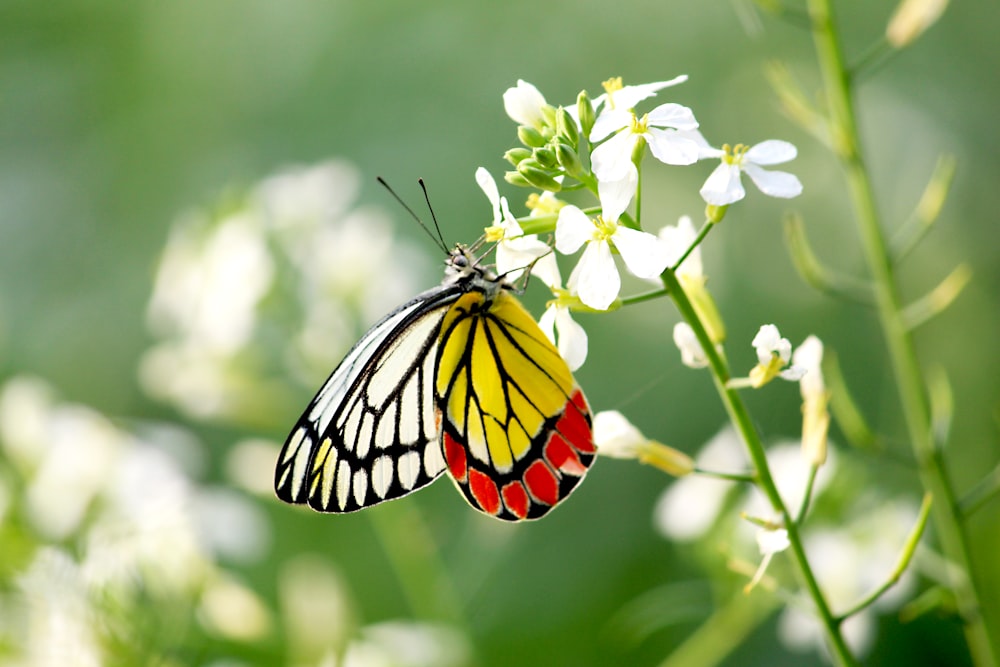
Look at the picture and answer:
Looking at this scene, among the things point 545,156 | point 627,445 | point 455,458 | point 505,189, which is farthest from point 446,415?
point 505,189

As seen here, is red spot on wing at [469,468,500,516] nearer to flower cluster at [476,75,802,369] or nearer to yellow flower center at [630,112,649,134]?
flower cluster at [476,75,802,369]

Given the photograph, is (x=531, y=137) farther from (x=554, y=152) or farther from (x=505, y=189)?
(x=505, y=189)

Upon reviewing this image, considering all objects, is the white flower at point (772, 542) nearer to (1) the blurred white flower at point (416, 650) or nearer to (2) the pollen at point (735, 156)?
(2) the pollen at point (735, 156)

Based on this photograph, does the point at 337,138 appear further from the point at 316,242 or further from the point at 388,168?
the point at 316,242

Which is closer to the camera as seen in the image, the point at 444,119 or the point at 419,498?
the point at 419,498

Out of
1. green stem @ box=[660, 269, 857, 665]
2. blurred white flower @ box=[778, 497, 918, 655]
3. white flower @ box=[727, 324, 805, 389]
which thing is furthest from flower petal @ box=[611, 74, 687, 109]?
blurred white flower @ box=[778, 497, 918, 655]

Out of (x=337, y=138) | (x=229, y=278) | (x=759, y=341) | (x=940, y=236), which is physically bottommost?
(x=759, y=341)

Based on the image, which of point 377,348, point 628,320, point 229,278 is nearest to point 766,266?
point 628,320

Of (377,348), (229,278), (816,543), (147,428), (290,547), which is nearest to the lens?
(377,348)
